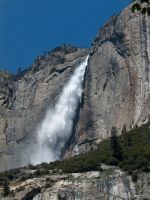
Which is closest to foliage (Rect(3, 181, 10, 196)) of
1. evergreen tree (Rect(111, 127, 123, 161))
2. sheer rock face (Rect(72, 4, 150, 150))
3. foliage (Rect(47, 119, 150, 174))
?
foliage (Rect(47, 119, 150, 174))

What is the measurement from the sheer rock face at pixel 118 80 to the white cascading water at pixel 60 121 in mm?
4577

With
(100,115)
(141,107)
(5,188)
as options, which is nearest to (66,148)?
(100,115)

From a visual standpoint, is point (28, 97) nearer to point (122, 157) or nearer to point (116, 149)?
point (116, 149)

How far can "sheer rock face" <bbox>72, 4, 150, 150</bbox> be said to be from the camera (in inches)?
4195

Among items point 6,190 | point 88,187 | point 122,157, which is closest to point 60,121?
point 6,190

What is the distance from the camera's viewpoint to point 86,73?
116562 mm

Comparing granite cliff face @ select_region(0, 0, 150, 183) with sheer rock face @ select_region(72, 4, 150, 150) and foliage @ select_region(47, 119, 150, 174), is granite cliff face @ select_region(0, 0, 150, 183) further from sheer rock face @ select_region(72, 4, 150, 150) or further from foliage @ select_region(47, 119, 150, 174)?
foliage @ select_region(47, 119, 150, 174)

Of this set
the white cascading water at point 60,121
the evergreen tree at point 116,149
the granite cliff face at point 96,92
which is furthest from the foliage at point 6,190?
the white cascading water at point 60,121

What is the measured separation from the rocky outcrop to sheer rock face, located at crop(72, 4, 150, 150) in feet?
107

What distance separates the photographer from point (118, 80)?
110750 mm

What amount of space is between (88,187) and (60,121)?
52.9 meters

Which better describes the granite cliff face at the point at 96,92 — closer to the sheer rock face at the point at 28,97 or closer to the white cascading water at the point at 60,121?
the sheer rock face at the point at 28,97

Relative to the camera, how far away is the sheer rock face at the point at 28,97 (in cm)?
11719

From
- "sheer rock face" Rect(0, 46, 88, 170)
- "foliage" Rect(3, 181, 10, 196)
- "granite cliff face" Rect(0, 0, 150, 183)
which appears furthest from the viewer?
"sheer rock face" Rect(0, 46, 88, 170)
